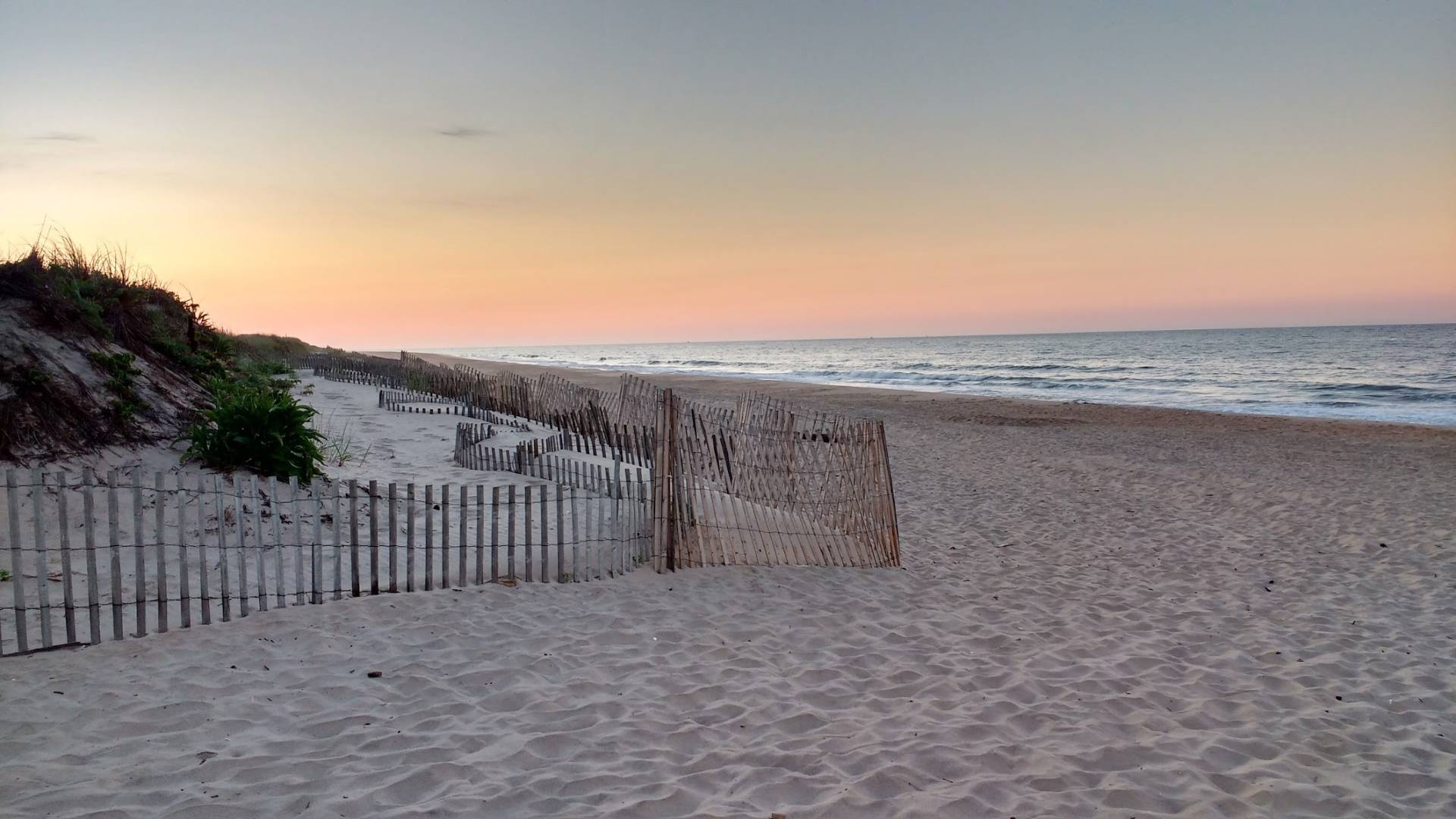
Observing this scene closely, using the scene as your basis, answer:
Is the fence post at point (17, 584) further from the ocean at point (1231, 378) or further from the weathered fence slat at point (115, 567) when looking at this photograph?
the ocean at point (1231, 378)

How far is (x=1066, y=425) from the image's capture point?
20406 millimetres

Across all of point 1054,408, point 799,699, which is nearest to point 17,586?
point 799,699

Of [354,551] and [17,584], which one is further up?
[17,584]

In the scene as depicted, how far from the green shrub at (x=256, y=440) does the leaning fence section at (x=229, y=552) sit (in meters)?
0.19

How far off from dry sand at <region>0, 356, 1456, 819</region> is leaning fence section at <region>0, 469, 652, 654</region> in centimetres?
22

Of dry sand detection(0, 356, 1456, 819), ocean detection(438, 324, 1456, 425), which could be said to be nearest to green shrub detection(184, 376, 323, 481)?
dry sand detection(0, 356, 1456, 819)

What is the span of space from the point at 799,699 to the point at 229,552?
5337mm

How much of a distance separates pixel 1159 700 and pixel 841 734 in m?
1.95

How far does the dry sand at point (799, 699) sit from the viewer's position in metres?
3.36

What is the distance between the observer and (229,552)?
6.90 metres

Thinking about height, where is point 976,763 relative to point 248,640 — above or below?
below

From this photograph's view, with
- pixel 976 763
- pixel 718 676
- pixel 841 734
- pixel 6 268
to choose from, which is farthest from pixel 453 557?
pixel 6 268

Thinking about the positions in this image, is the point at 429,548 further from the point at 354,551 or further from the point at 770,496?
the point at 770,496

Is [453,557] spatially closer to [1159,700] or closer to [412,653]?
[412,653]
